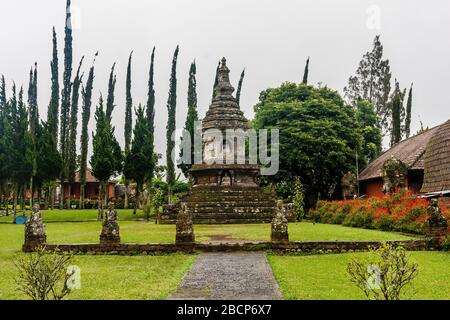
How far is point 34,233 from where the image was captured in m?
13.5

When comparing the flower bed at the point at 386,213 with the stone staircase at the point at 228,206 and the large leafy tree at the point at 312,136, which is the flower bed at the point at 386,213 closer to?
the stone staircase at the point at 228,206

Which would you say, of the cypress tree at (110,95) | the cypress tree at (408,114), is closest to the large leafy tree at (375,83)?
the cypress tree at (408,114)

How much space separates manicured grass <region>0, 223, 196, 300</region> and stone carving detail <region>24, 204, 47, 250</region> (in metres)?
0.39

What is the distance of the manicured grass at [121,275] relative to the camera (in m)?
7.93

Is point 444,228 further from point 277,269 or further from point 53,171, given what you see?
point 53,171

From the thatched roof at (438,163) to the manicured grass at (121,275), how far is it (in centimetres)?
1134

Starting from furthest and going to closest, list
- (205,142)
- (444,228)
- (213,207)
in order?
(205,142) < (213,207) < (444,228)

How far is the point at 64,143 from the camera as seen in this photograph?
41.7 meters

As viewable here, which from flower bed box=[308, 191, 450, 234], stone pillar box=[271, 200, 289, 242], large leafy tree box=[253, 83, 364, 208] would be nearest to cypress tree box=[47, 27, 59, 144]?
large leafy tree box=[253, 83, 364, 208]

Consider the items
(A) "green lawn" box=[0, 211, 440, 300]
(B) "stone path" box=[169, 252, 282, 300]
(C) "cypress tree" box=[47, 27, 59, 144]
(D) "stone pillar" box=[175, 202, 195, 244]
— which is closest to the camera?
(B) "stone path" box=[169, 252, 282, 300]

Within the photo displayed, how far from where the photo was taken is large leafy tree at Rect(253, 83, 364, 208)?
97.8ft

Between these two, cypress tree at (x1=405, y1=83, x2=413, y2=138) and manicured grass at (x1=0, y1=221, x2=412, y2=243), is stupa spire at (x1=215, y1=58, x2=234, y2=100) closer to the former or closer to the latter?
manicured grass at (x1=0, y1=221, x2=412, y2=243)
